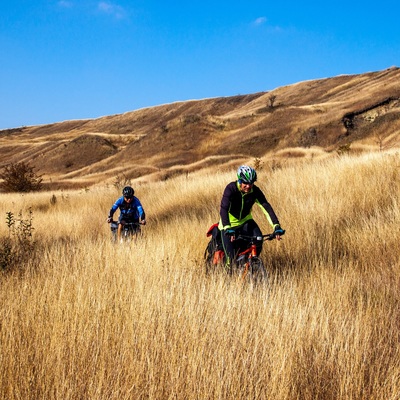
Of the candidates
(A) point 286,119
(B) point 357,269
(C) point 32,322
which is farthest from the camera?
(A) point 286,119

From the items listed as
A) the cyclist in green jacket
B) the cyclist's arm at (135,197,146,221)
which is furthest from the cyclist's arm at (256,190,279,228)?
the cyclist's arm at (135,197,146,221)

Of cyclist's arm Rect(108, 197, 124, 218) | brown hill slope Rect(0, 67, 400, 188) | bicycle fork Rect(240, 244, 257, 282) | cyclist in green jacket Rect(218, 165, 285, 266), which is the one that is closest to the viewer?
bicycle fork Rect(240, 244, 257, 282)

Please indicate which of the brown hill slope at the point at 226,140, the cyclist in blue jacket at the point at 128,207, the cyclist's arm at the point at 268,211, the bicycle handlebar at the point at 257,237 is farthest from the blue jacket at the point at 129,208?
the brown hill slope at the point at 226,140

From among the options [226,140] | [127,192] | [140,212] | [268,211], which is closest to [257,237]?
[268,211]

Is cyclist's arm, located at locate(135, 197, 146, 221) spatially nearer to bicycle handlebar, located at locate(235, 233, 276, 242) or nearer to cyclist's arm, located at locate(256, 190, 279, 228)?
cyclist's arm, located at locate(256, 190, 279, 228)

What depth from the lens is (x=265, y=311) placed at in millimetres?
3219

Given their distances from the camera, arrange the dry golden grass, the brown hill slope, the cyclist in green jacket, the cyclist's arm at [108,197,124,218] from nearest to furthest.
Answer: the dry golden grass, the cyclist in green jacket, the cyclist's arm at [108,197,124,218], the brown hill slope

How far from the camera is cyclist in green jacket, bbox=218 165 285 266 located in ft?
18.3

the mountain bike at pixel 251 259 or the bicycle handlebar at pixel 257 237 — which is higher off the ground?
the bicycle handlebar at pixel 257 237

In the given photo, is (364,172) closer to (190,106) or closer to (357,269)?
(357,269)

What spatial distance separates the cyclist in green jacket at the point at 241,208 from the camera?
5.57m

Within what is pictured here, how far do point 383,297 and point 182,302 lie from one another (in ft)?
6.77

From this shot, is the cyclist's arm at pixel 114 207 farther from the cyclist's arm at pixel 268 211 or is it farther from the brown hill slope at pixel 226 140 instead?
the brown hill slope at pixel 226 140

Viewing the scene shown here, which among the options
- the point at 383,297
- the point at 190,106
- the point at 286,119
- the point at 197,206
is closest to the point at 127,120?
the point at 190,106
